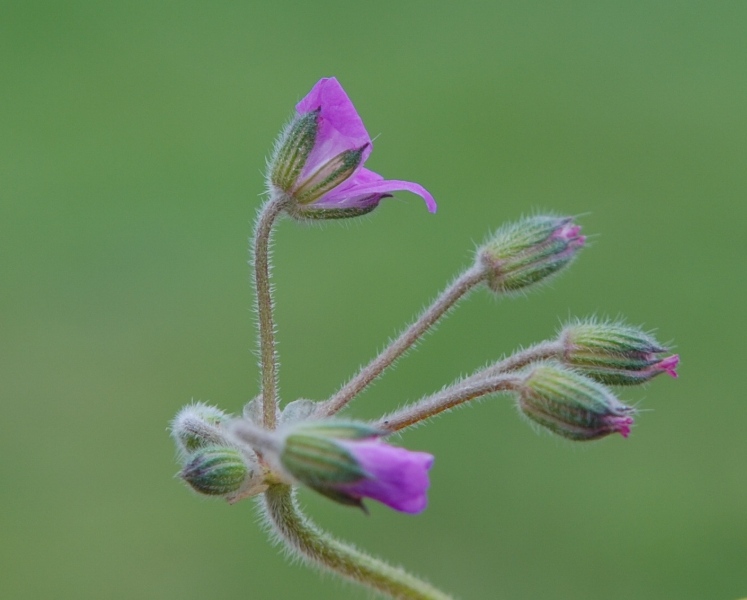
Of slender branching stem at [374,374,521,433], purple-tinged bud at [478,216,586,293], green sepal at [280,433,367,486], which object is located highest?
purple-tinged bud at [478,216,586,293]

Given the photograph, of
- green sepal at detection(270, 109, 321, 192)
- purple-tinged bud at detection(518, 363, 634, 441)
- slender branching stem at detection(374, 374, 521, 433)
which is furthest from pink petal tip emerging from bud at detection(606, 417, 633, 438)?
green sepal at detection(270, 109, 321, 192)

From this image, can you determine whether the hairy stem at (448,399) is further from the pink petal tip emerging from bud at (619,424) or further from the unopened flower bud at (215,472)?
the unopened flower bud at (215,472)

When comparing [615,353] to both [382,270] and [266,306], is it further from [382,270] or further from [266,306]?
[382,270]

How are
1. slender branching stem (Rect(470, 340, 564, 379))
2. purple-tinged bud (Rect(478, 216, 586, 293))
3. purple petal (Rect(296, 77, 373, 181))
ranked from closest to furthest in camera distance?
slender branching stem (Rect(470, 340, 564, 379)), purple petal (Rect(296, 77, 373, 181)), purple-tinged bud (Rect(478, 216, 586, 293))

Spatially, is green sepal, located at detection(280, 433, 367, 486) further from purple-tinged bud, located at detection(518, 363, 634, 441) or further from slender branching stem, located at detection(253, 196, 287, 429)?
purple-tinged bud, located at detection(518, 363, 634, 441)

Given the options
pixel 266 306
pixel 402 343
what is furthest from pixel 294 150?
A: pixel 402 343
